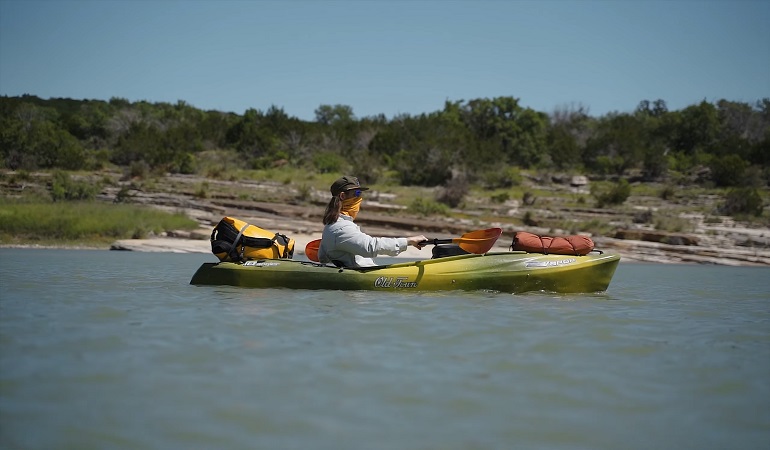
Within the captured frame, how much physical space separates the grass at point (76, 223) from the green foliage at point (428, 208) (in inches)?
290

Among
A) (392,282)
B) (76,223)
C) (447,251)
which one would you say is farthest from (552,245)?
(76,223)

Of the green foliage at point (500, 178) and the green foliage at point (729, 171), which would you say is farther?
the green foliage at point (500, 178)

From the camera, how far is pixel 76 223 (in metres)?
18.2

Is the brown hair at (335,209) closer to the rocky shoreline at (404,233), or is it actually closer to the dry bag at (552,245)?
the dry bag at (552,245)

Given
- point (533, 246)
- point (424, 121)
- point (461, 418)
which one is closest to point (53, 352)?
point (461, 418)

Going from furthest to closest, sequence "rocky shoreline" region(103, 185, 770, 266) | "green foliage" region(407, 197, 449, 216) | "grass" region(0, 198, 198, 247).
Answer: "green foliage" region(407, 197, 449, 216) → "grass" region(0, 198, 198, 247) → "rocky shoreline" region(103, 185, 770, 266)

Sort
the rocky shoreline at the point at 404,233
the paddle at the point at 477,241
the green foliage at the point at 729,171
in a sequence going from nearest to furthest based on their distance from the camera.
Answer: the paddle at the point at 477,241, the rocky shoreline at the point at 404,233, the green foliage at the point at 729,171

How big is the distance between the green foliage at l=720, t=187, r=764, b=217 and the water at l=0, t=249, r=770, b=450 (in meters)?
18.7

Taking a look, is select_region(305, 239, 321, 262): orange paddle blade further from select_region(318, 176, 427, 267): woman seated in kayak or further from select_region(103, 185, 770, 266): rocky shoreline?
select_region(103, 185, 770, 266): rocky shoreline

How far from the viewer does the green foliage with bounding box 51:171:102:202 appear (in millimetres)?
22484

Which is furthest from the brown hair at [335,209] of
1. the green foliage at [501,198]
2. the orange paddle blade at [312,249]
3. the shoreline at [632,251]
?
the green foliage at [501,198]

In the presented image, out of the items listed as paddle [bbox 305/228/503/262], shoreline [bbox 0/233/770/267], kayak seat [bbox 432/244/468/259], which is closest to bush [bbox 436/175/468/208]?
shoreline [bbox 0/233/770/267]

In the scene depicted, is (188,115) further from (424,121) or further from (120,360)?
(120,360)

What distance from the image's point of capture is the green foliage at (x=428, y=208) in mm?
24156
